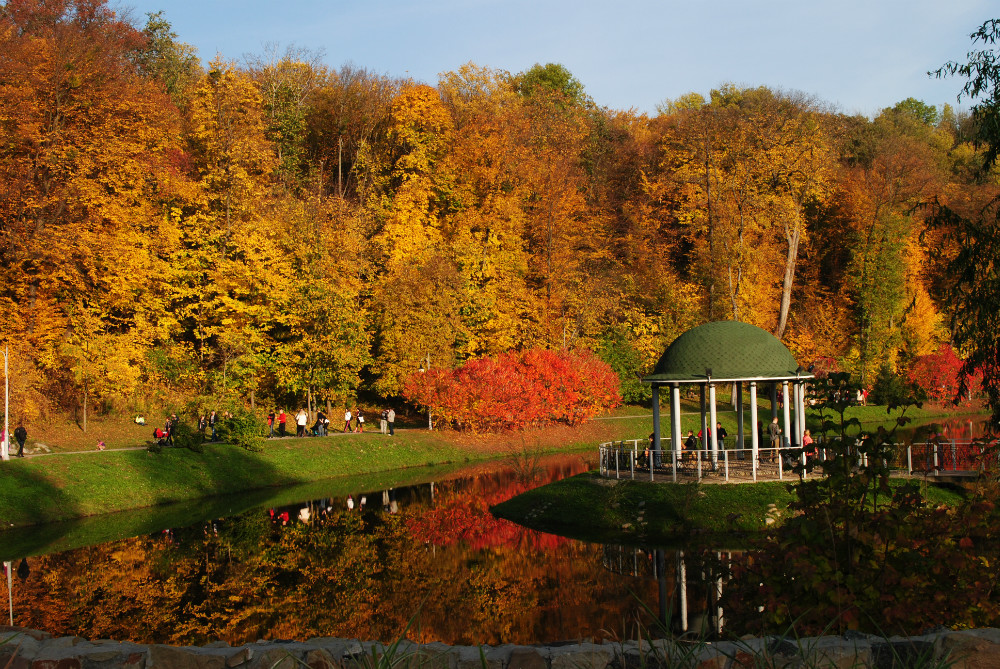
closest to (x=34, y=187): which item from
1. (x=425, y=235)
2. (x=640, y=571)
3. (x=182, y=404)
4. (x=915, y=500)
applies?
(x=182, y=404)

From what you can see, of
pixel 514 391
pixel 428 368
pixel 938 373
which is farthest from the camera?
pixel 938 373

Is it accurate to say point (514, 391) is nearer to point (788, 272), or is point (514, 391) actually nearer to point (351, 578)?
point (788, 272)

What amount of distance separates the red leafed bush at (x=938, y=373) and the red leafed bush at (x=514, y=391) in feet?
73.5

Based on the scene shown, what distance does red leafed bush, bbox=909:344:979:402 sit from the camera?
5609 cm

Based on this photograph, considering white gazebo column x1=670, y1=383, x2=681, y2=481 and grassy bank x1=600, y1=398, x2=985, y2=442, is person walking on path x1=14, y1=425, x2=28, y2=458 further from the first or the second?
grassy bank x1=600, y1=398, x2=985, y2=442

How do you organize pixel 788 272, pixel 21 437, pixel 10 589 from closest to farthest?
pixel 10 589, pixel 21 437, pixel 788 272

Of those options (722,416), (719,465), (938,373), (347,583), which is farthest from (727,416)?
(347,583)

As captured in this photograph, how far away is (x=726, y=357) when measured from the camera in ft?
84.1

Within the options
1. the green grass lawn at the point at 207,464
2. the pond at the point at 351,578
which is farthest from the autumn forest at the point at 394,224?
the pond at the point at 351,578

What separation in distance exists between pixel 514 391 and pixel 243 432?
586 inches

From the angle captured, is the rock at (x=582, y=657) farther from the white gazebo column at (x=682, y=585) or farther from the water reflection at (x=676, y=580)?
the white gazebo column at (x=682, y=585)

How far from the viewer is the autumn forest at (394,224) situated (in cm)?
3741

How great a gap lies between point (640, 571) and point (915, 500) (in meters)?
10.3

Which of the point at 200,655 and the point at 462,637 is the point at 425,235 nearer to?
the point at 462,637
